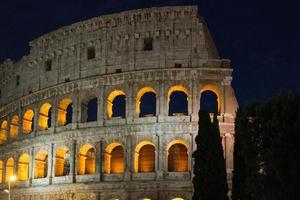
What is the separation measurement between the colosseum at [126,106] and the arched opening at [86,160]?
0.21ft

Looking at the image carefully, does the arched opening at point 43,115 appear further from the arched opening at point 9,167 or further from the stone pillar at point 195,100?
the stone pillar at point 195,100

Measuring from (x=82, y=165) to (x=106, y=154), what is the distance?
223 cm

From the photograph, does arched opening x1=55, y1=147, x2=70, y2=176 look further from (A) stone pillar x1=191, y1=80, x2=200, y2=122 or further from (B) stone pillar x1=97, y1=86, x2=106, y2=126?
(A) stone pillar x1=191, y1=80, x2=200, y2=122

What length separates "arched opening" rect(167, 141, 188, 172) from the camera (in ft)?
118

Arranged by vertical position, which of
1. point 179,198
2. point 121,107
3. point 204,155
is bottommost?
point 179,198

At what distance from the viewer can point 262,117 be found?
77.4 ft

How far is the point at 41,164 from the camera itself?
134 feet

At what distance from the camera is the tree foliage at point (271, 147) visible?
2195 centimetres

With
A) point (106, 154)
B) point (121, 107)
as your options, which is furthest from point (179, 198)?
point (121, 107)

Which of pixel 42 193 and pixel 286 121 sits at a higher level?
pixel 286 121

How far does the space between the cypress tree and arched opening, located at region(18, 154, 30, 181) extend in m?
17.8

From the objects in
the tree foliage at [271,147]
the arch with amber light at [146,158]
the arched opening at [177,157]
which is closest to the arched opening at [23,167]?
the arch with amber light at [146,158]

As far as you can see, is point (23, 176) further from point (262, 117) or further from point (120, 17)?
point (262, 117)

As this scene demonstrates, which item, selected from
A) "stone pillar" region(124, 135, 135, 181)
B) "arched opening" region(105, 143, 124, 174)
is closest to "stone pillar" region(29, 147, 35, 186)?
"arched opening" region(105, 143, 124, 174)
